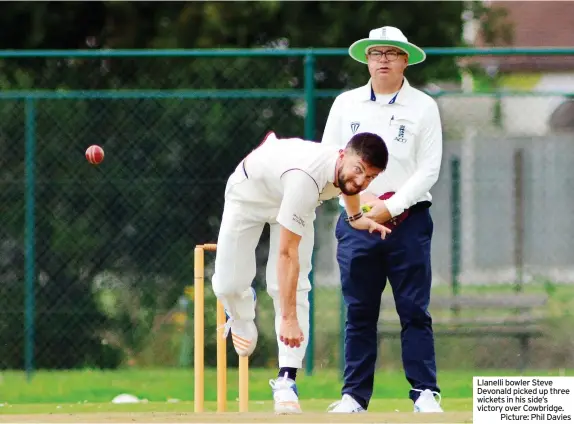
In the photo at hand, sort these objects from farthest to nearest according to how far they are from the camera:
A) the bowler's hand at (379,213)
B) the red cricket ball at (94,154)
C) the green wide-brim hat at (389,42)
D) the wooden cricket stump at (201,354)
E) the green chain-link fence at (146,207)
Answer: the green chain-link fence at (146,207)
the red cricket ball at (94,154)
the wooden cricket stump at (201,354)
the green wide-brim hat at (389,42)
the bowler's hand at (379,213)

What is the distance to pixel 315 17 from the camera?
10453 millimetres

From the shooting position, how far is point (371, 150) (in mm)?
5738

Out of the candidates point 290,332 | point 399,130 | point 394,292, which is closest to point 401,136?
point 399,130

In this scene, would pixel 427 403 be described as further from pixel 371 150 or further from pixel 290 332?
pixel 371 150

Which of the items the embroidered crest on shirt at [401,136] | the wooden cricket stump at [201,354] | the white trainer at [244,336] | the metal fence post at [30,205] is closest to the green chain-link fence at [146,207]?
the metal fence post at [30,205]

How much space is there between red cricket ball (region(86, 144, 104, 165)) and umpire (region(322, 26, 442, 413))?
2694 mm

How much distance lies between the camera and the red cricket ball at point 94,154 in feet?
29.2

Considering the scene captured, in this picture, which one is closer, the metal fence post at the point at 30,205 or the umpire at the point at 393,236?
the umpire at the point at 393,236

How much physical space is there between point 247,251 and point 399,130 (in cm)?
92

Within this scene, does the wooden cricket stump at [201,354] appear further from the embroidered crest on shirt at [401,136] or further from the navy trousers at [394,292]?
the embroidered crest on shirt at [401,136]

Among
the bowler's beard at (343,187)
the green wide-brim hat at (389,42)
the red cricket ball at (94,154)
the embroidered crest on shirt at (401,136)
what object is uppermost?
the green wide-brim hat at (389,42)

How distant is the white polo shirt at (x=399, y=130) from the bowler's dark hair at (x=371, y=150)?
2.11 ft

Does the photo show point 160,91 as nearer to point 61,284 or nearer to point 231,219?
point 61,284

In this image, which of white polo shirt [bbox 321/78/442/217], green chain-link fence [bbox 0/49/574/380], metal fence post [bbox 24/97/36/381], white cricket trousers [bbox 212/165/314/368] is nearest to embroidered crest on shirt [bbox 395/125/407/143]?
white polo shirt [bbox 321/78/442/217]
